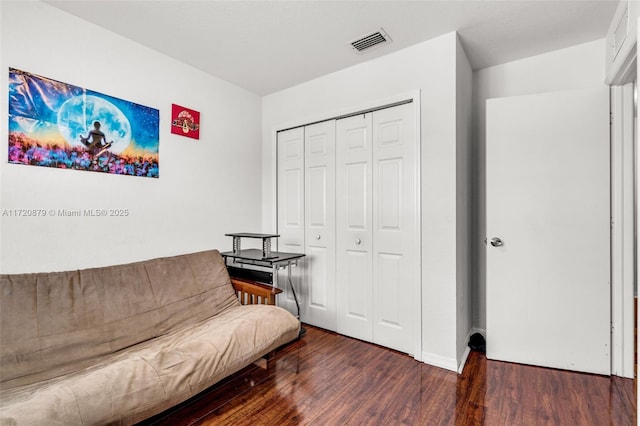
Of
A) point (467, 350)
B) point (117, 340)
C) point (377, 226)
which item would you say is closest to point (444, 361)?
point (467, 350)

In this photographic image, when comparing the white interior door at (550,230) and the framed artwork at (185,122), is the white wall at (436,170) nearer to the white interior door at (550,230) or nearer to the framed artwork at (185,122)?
the white interior door at (550,230)

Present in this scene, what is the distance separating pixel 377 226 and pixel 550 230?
130 cm

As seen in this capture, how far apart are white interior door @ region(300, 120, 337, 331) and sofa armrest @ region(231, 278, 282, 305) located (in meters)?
0.67

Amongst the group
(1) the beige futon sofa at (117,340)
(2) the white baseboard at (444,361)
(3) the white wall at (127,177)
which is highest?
(3) the white wall at (127,177)

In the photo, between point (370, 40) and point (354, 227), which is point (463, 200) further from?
point (370, 40)

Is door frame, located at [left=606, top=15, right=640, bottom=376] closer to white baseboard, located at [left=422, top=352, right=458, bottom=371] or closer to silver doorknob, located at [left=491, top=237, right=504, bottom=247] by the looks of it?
silver doorknob, located at [left=491, top=237, right=504, bottom=247]

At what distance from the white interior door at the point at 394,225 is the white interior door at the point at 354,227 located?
0.07m

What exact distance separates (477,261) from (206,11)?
303 centimetres

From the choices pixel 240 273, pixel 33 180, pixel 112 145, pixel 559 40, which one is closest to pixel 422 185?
pixel 559 40

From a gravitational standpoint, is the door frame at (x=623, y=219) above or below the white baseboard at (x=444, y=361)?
above

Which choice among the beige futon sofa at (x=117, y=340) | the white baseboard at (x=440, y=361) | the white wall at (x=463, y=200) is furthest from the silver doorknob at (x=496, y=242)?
the beige futon sofa at (x=117, y=340)

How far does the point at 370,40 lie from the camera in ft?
7.91

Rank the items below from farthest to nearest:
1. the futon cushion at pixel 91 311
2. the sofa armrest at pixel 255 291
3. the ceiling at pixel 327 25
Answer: the sofa armrest at pixel 255 291 → the ceiling at pixel 327 25 → the futon cushion at pixel 91 311

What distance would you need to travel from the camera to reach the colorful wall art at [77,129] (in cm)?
189
